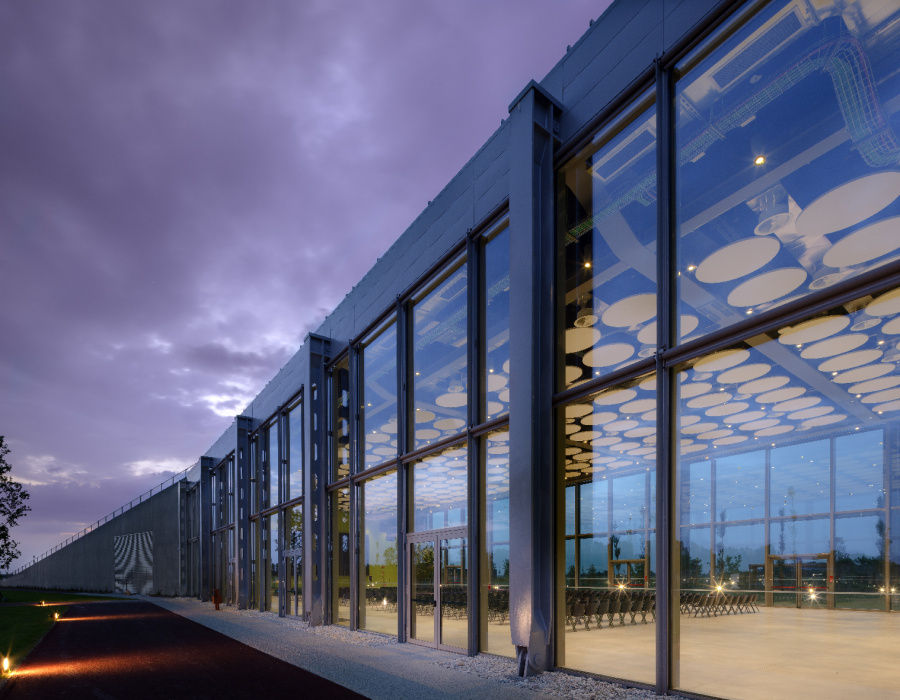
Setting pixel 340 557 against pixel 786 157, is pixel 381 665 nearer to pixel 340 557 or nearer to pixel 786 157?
pixel 340 557

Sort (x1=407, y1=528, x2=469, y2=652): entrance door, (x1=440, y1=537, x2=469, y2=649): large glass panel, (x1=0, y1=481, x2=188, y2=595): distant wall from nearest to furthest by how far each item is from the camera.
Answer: (x1=440, y1=537, x2=469, y2=649): large glass panel → (x1=407, y1=528, x2=469, y2=652): entrance door → (x1=0, y1=481, x2=188, y2=595): distant wall

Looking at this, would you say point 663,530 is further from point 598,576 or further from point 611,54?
point 611,54

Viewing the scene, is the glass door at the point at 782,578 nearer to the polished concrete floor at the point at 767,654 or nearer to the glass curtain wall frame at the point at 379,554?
the polished concrete floor at the point at 767,654

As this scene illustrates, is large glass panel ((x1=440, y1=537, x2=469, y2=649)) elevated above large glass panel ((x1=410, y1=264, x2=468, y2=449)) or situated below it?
below

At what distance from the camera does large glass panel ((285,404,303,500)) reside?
2233 cm

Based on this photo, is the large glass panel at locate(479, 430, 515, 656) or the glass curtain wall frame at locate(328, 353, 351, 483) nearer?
the large glass panel at locate(479, 430, 515, 656)

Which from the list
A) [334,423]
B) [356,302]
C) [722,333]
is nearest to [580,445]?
[722,333]

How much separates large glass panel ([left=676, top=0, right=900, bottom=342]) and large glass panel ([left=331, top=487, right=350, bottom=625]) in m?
12.7

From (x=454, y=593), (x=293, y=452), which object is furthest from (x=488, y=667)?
(x=293, y=452)

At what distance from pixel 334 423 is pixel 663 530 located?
13021mm

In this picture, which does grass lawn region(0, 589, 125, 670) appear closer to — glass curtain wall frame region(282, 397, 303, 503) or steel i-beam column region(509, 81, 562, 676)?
glass curtain wall frame region(282, 397, 303, 503)

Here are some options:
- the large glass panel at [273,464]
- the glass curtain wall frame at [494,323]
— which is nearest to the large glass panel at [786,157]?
the glass curtain wall frame at [494,323]

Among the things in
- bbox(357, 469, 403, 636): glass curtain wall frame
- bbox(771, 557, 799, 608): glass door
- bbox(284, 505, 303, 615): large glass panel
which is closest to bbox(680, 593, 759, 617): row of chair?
bbox(771, 557, 799, 608): glass door

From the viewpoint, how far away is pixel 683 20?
8.30 m
